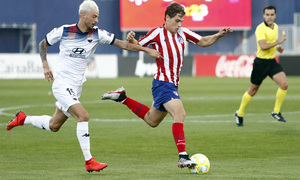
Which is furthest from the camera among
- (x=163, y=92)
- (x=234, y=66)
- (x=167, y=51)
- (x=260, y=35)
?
(x=234, y=66)

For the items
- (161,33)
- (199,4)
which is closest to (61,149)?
(161,33)

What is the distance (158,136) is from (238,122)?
2.25 m

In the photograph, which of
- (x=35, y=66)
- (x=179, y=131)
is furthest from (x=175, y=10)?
(x=35, y=66)

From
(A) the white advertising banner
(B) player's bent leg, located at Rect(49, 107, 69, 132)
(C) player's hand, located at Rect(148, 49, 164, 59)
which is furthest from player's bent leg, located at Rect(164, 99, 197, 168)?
(A) the white advertising banner

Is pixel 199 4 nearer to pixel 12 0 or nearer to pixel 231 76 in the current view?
pixel 231 76

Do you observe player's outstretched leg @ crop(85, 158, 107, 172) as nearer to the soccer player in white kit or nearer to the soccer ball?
the soccer player in white kit

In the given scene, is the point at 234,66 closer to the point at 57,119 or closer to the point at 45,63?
the point at 57,119

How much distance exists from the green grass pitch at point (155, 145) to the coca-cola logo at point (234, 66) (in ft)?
51.1

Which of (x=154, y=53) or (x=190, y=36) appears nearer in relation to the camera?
(x=154, y=53)

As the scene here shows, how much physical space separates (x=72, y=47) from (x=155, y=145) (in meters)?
3.04

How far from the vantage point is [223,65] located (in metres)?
35.6

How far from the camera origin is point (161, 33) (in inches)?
355

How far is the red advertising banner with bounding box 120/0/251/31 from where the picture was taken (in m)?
43.1

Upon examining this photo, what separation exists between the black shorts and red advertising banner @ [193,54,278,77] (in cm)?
2122
